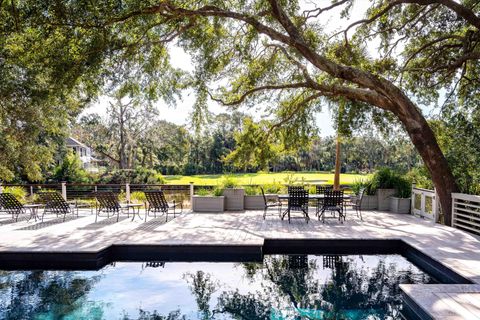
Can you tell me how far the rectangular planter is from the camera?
37.1 ft

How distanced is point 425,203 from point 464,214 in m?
1.63

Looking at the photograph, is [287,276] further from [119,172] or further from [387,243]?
[119,172]

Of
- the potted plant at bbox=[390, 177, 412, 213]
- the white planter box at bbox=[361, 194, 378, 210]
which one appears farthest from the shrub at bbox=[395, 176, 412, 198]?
the white planter box at bbox=[361, 194, 378, 210]

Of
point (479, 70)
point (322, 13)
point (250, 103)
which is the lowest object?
point (250, 103)

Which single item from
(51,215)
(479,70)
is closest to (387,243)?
(479,70)

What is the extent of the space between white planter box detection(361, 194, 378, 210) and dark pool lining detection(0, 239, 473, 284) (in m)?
4.22

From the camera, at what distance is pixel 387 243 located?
7.15 meters

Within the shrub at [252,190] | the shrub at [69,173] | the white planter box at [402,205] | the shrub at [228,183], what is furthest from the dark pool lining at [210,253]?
the shrub at [69,173]

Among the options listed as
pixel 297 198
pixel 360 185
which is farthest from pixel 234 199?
pixel 360 185

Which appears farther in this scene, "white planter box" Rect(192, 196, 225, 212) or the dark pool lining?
"white planter box" Rect(192, 196, 225, 212)

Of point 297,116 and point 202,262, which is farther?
point 297,116

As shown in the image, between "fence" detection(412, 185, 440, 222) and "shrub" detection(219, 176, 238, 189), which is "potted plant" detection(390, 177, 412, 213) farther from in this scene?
"shrub" detection(219, 176, 238, 189)

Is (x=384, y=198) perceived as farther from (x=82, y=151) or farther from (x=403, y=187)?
(x=82, y=151)

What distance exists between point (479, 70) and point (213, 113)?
8.01 meters
